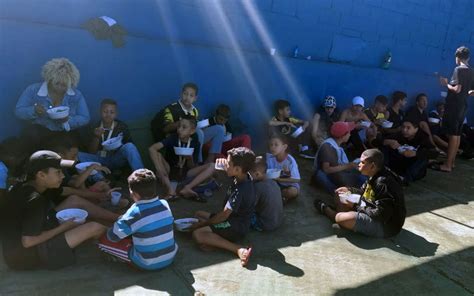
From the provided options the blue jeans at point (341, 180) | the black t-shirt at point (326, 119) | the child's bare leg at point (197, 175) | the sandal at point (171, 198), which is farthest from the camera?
the black t-shirt at point (326, 119)

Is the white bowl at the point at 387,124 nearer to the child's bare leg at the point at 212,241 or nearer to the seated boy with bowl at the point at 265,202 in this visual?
the seated boy with bowl at the point at 265,202

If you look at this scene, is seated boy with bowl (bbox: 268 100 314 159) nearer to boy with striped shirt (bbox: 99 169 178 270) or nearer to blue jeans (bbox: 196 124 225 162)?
blue jeans (bbox: 196 124 225 162)

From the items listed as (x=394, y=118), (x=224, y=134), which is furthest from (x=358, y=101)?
(x=224, y=134)

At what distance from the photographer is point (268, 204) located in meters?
3.77

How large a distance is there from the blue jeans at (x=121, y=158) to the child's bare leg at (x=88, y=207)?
965 millimetres

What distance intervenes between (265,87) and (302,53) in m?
0.86

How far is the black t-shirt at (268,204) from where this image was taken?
146 inches

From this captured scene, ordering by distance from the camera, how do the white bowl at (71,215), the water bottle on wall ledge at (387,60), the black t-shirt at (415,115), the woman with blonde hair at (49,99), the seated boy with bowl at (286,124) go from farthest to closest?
the water bottle on wall ledge at (387,60)
the black t-shirt at (415,115)
the seated boy with bowl at (286,124)
the woman with blonde hair at (49,99)
the white bowl at (71,215)

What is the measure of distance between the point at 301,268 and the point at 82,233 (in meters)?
1.65

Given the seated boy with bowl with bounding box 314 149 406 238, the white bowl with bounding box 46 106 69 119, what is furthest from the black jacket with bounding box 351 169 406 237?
the white bowl with bounding box 46 106 69 119

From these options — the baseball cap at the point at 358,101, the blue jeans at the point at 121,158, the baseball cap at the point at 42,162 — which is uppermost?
→ the baseball cap at the point at 358,101

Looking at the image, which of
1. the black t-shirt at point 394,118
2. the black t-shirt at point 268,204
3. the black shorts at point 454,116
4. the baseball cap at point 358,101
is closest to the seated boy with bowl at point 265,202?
the black t-shirt at point 268,204

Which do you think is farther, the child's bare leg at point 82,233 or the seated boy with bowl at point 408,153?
the seated boy with bowl at point 408,153

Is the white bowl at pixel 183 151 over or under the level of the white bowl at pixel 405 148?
under
